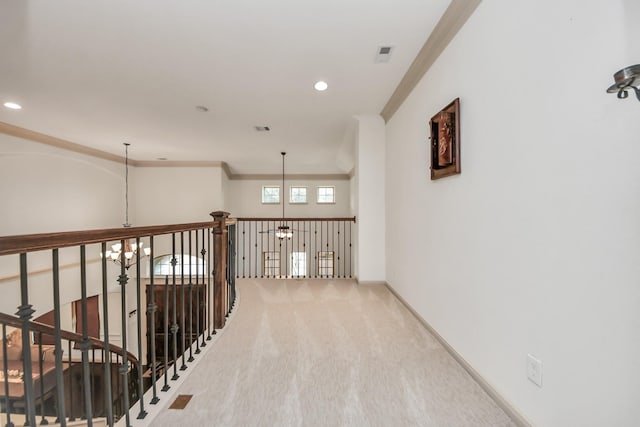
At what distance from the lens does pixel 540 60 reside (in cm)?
134

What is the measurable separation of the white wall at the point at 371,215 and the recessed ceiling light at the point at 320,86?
1177mm

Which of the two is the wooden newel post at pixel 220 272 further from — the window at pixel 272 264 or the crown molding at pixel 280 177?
the crown molding at pixel 280 177

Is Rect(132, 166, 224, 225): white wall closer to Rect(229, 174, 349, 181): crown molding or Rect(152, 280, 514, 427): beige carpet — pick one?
Rect(229, 174, 349, 181): crown molding

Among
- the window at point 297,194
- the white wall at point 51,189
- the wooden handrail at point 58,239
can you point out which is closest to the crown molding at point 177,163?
the white wall at point 51,189

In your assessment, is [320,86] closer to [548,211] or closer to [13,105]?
[548,211]

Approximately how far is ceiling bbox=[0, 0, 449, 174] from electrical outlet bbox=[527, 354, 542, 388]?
229cm

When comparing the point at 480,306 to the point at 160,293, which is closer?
the point at 480,306

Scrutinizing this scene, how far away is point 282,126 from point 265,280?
2592 millimetres

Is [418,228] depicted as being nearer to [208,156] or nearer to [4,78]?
[4,78]

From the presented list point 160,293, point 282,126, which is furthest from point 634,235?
point 160,293

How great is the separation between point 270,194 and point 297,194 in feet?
2.95

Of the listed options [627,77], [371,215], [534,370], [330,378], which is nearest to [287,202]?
[371,215]

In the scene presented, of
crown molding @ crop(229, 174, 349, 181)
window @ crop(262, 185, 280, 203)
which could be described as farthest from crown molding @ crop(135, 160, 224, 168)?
window @ crop(262, 185, 280, 203)

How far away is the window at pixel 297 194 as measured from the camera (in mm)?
9398
